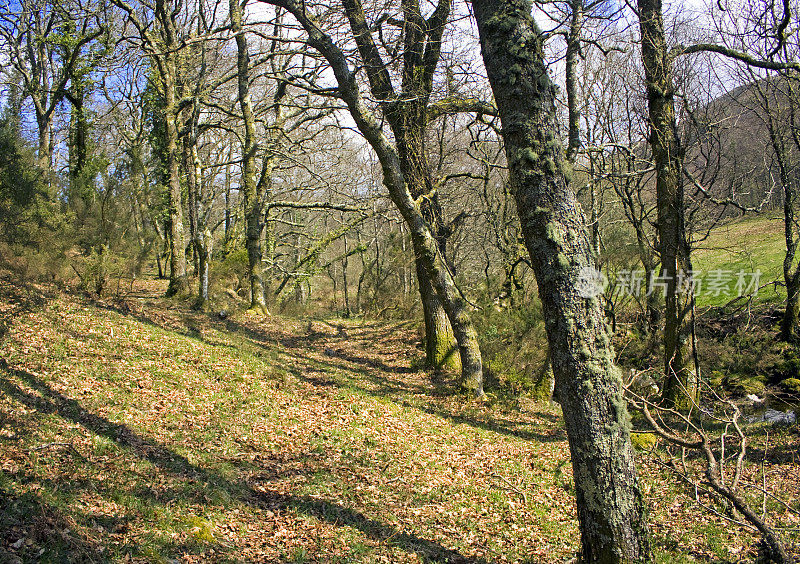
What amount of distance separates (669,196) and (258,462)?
8.25 m

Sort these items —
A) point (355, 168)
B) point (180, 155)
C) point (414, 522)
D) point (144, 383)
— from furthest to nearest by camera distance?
1. point (355, 168)
2. point (180, 155)
3. point (144, 383)
4. point (414, 522)

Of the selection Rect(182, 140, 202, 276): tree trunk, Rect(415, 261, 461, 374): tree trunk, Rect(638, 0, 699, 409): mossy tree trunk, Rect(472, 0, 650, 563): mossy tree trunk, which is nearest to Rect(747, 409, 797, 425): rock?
Rect(638, 0, 699, 409): mossy tree trunk

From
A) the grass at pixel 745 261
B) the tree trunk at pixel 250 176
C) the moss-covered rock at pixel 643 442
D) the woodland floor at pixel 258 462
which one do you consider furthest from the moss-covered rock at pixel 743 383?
the tree trunk at pixel 250 176

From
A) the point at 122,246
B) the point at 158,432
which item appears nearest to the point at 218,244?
the point at 122,246

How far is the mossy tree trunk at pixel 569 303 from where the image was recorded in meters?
3.77

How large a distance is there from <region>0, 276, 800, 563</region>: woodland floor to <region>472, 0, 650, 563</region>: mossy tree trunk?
181cm

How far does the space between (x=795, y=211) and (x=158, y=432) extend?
14.5m

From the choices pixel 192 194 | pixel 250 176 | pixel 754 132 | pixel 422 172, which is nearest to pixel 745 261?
pixel 754 132

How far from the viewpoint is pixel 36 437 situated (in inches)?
209

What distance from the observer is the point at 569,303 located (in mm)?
3764

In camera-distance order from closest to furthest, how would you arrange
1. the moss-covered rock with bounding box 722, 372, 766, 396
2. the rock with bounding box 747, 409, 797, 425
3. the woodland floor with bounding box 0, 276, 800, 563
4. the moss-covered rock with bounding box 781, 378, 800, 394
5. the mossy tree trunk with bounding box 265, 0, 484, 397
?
the woodland floor with bounding box 0, 276, 800, 563, the rock with bounding box 747, 409, 797, 425, the mossy tree trunk with bounding box 265, 0, 484, 397, the moss-covered rock with bounding box 781, 378, 800, 394, the moss-covered rock with bounding box 722, 372, 766, 396

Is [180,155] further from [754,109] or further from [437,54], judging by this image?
[754,109]

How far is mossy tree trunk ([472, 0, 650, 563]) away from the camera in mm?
3768

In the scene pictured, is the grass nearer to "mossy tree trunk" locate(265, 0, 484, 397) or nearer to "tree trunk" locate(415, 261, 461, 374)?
"tree trunk" locate(415, 261, 461, 374)
